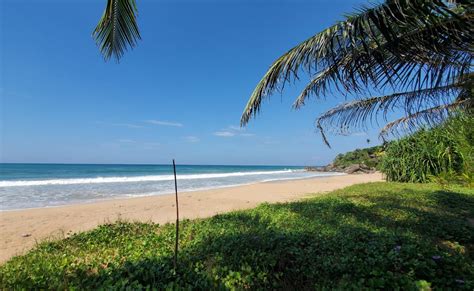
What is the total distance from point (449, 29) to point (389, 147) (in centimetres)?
1249

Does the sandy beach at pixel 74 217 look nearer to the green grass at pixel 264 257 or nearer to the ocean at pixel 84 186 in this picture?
the green grass at pixel 264 257

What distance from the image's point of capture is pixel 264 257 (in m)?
2.96

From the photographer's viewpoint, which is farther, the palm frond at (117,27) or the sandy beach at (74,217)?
the sandy beach at (74,217)

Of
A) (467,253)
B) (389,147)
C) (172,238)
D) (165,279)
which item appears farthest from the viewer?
(389,147)

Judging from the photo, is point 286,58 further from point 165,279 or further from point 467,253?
point 467,253

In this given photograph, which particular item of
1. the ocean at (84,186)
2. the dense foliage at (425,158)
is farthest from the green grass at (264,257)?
the dense foliage at (425,158)

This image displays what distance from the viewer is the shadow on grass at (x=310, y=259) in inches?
96.5

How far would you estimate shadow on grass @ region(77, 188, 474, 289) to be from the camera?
245 centimetres

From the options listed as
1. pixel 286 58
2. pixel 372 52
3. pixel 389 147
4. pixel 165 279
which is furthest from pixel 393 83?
pixel 389 147

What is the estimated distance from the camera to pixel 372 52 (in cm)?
296

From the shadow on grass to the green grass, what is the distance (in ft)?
0.03

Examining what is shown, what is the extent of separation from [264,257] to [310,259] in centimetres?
50

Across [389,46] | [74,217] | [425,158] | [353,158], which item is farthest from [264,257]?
[353,158]

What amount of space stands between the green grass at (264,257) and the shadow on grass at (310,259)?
0.03ft
